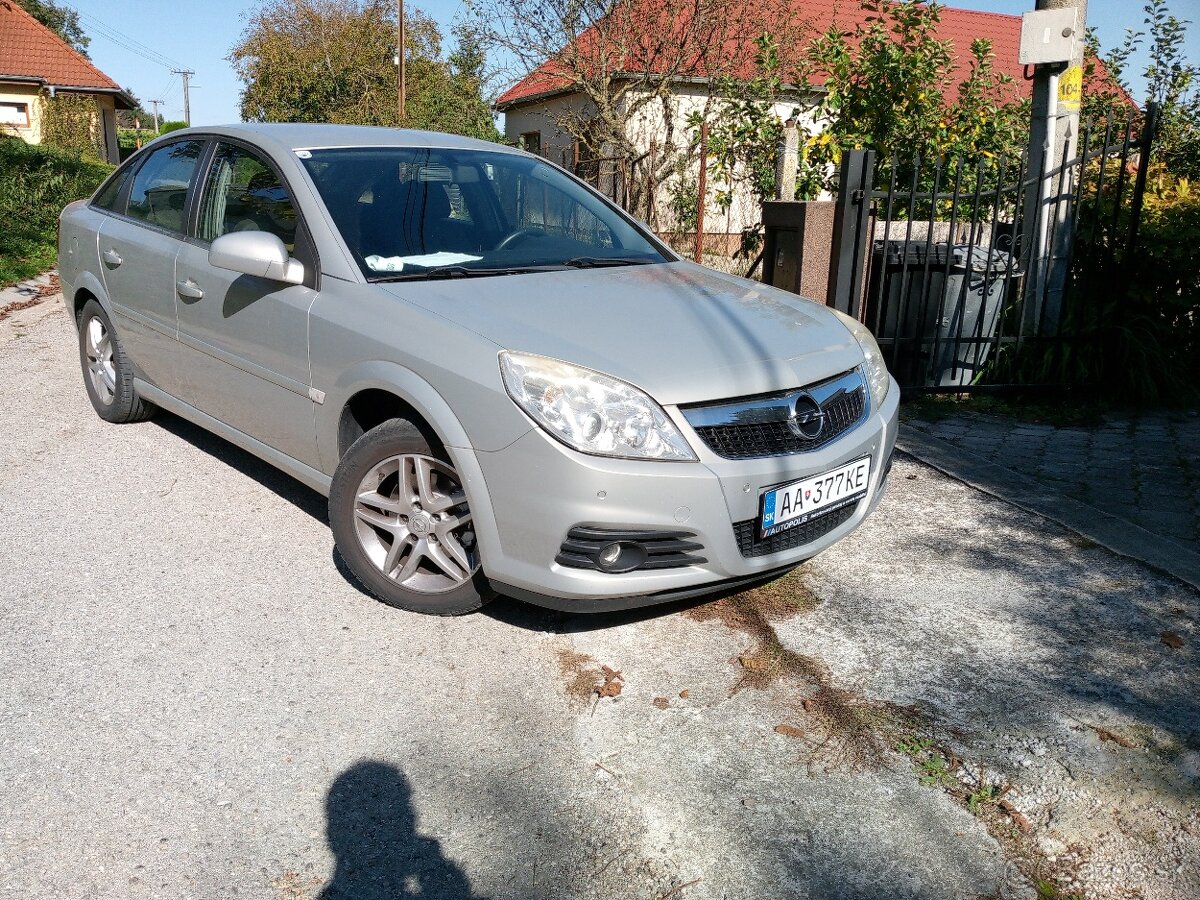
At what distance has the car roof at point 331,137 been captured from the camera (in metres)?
4.32

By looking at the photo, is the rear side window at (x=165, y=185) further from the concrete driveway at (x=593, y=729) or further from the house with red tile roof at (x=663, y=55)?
the house with red tile roof at (x=663, y=55)

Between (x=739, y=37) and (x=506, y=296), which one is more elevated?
(x=739, y=37)

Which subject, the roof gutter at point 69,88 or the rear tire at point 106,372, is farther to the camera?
the roof gutter at point 69,88

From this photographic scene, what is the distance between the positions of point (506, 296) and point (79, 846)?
2.06 metres

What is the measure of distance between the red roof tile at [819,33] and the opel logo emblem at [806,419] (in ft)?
21.8

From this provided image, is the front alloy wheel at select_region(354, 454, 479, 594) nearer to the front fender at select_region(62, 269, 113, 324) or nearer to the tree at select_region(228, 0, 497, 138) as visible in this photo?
the front fender at select_region(62, 269, 113, 324)

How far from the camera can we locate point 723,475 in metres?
3.10

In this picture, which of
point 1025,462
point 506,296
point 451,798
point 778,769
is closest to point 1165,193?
point 1025,462

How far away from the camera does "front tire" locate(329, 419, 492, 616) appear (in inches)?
136

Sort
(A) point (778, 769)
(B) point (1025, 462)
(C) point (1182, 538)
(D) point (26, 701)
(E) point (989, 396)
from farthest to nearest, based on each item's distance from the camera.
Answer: (E) point (989, 396), (B) point (1025, 462), (C) point (1182, 538), (D) point (26, 701), (A) point (778, 769)

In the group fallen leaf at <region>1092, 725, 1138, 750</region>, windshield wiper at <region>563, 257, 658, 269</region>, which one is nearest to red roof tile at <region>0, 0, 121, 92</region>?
windshield wiper at <region>563, 257, 658, 269</region>

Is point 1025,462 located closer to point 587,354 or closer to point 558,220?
point 558,220

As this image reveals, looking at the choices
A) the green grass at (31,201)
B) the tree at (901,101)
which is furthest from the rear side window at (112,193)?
the green grass at (31,201)

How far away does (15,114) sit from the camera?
34.8 meters
